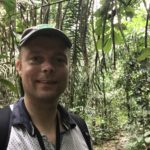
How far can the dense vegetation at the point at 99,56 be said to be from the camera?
1410 mm

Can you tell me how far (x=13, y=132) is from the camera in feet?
3.51

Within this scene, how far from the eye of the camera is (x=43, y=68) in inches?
45.8

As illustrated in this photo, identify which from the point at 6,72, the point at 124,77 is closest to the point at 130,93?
the point at 124,77

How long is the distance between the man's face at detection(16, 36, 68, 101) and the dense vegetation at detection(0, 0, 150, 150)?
147 mm

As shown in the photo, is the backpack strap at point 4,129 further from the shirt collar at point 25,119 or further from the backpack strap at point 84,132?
the backpack strap at point 84,132

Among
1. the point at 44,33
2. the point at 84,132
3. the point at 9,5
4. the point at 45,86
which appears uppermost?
the point at 9,5

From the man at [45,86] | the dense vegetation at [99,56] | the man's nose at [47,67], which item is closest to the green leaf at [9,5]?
the dense vegetation at [99,56]

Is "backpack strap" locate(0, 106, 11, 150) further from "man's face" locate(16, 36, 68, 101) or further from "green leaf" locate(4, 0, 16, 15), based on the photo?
"green leaf" locate(4, 0, 16, 15)

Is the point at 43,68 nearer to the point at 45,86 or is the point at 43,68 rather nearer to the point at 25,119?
the point at 45,86

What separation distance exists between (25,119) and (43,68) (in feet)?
0.56

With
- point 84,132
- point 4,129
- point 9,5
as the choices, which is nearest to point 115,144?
point 9,5

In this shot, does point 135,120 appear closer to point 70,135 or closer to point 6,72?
point 6,72

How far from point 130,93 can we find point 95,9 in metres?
4.59

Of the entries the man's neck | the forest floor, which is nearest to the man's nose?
the man's neck
